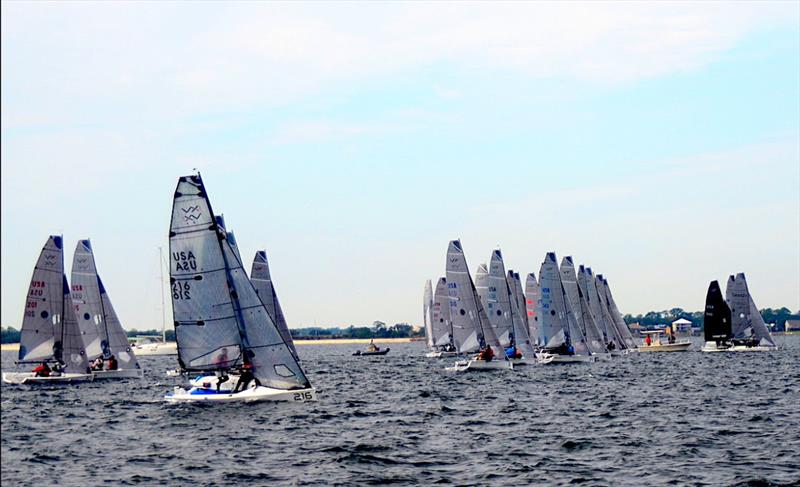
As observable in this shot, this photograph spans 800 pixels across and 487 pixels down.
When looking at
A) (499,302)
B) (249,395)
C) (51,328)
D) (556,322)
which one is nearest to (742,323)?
(556,322)

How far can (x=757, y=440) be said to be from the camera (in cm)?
2725

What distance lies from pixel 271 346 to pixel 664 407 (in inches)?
622

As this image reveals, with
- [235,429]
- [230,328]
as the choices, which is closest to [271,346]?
[230,328]

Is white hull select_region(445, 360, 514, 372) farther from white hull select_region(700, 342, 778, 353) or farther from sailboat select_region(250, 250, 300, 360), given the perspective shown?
white hull select_region(700, 342, 778, 353)

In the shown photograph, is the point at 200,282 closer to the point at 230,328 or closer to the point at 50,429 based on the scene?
the point at 230,328

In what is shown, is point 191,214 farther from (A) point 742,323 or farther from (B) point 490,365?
(A) point 742,323

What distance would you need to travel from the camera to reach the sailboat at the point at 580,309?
83.9m

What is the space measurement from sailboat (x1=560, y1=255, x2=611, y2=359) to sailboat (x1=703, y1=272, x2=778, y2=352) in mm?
18074

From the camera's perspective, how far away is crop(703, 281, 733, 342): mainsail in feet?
323

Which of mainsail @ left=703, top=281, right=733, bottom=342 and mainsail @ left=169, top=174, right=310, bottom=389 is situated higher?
mainsail @ left=169, top=174, right=310, bottom=389

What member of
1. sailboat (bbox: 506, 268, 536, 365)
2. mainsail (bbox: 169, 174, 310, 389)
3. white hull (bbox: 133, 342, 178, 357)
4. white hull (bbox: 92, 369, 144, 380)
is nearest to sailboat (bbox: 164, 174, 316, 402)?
mainsail (bbox: 169, 174, 310, 389)

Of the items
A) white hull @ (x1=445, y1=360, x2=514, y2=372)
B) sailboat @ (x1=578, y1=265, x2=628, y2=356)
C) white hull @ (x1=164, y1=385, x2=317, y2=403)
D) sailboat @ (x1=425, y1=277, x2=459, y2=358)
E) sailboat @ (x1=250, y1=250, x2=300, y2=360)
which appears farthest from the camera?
sailboat @ (x1=425, y1=277, x2=459, y2=358)

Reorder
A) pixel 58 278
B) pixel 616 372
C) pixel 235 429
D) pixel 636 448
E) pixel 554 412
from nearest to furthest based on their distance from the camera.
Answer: pixel 636 448
pixel 235 429
pixel 554 412
pixel 58 278
pixel 616 372

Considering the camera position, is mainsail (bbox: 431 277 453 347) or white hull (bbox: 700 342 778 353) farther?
mainsail (bbox: 431 277 453 347)
